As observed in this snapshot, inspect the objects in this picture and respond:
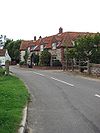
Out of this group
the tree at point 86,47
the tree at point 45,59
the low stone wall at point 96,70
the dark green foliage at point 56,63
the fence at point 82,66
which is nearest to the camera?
the low stone wall at point 96,70

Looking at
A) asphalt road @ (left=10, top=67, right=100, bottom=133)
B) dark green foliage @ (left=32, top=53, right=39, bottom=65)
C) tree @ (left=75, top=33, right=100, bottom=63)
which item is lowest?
asphalt road @ (left=10, top=67, right=100, bottom=133)

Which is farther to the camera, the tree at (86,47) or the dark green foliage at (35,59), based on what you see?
the dark green foliage at (35,59)

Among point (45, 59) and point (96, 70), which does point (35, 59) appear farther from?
point (96, 70)

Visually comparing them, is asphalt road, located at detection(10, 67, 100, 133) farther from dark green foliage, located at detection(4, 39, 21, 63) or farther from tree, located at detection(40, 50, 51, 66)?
dark green foliage, located at detection(4, 39, 21, 63)

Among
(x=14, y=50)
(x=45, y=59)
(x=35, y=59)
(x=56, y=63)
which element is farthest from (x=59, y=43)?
(x=14, y=50)

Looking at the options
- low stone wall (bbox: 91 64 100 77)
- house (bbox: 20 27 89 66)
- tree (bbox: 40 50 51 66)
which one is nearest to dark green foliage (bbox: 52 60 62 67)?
house (bbox: 20 27 89 66)

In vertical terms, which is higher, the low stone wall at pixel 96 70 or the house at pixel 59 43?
the house at pixel 59 43

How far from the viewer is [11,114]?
1166 centimetres

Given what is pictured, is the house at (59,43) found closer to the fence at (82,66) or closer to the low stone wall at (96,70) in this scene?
the fence at (82,66)

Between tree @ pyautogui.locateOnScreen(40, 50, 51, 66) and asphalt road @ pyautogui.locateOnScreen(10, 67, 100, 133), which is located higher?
tree @ pyautogui.locateOnScreen(40, 50, 51, 66)

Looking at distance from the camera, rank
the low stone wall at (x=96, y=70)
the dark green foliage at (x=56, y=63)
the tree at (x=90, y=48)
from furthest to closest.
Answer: the dark green foliage at (x=56, y=63), the tree at (x=90, y=48), the low stone wall at (x=96, y=70)

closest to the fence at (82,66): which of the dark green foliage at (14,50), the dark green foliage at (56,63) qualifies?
the dark green foliage at (56,63)

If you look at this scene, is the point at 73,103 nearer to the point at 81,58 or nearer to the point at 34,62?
the point at 81,58

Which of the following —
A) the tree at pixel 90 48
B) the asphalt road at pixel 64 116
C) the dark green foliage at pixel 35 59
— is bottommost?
the asphalt road at pixel 64 116
